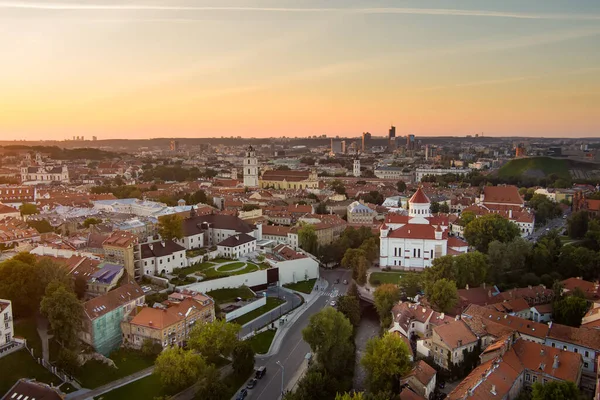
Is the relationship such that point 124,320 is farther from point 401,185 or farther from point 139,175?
point 139,175

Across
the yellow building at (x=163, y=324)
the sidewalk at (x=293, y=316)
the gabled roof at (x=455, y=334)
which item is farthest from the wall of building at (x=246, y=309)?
the gabled roof at (x=455, y=334)

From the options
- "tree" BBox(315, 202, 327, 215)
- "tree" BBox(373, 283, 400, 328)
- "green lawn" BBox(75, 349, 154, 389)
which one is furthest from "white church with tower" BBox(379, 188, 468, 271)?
"green lawn" BBox(75, 349, 154, 389)

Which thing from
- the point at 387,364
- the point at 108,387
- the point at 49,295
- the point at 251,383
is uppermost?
the point at 49,295

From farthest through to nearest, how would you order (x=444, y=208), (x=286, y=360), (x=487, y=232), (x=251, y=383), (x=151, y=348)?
(x=444, y=208) < (x=487, y=232) < (x=286, y=360) < (x=151, y=348) < (x=251, y=383)

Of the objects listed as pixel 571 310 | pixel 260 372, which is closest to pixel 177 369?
pixel 260 372

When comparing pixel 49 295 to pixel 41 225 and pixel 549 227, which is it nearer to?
pixel 41 225

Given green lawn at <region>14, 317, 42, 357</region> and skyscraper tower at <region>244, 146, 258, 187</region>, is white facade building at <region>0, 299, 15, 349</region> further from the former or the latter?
skyscraper tower at <region>244, 146, 258, 187</region>
